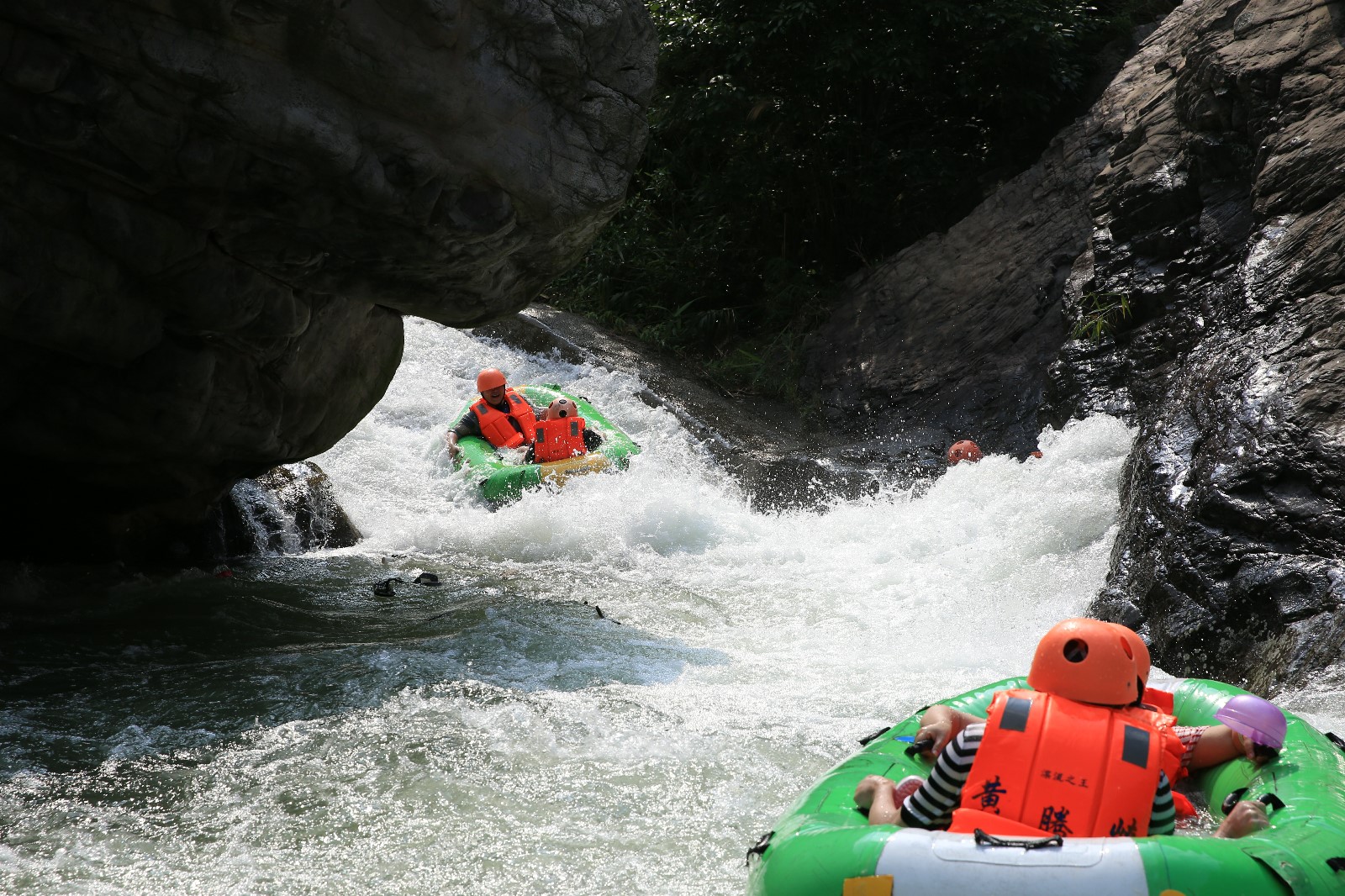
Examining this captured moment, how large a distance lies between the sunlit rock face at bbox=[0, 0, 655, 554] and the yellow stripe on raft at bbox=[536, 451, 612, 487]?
10.9 feet

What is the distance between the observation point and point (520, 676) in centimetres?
568

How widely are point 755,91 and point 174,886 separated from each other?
12.4 meters

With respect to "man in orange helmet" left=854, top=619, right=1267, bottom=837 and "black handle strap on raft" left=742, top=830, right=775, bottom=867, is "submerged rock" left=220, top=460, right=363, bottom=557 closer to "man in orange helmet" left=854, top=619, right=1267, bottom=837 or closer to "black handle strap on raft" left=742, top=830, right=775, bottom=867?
"black handle strap on raft" left=742, top=830, right=775, bottom=867

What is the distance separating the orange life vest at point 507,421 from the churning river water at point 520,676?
617 millimetres

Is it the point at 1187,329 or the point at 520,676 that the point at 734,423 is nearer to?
the point at 1187,329

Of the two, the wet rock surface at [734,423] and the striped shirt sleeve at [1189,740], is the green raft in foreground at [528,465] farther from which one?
the striped shirt sleeve at [1189,740]

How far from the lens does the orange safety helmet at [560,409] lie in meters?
10.4

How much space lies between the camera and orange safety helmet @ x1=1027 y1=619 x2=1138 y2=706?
3223 millimetres

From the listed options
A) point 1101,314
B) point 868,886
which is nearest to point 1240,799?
point 868,886

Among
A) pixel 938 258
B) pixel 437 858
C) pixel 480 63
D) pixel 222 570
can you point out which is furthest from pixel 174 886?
pixel 938 258

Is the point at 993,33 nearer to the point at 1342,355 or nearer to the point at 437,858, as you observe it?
the point at 1342,355

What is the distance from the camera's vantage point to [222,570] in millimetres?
7875

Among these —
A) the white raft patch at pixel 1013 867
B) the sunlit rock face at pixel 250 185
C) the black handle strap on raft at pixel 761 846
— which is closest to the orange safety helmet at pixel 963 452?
the sunlit rock face at pixel 250 185

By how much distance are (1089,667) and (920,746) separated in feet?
2.62
